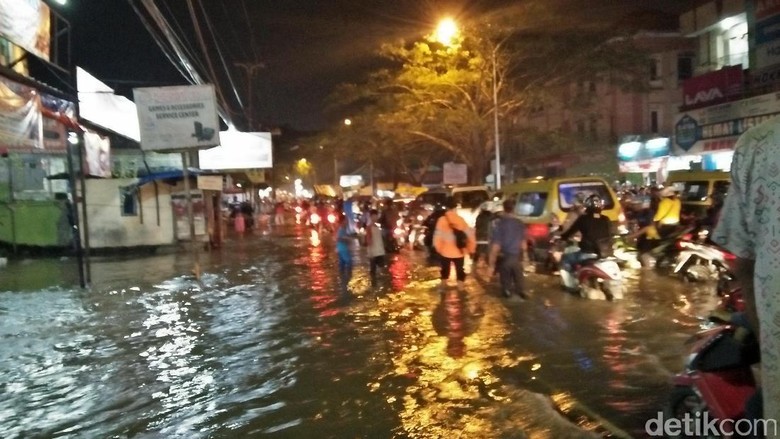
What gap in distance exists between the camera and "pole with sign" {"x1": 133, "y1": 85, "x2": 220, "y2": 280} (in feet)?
50.7

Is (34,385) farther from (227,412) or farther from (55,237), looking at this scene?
(55,237)

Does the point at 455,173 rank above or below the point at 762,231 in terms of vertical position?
above

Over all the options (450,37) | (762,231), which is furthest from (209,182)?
(762,231)

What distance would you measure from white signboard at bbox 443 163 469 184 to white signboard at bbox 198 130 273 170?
8441mm

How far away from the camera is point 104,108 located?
24.2 m

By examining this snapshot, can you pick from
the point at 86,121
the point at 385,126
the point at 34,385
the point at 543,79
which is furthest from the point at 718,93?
the point at 34,385

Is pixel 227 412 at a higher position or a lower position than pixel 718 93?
lower

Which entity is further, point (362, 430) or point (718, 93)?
point (718, 93)

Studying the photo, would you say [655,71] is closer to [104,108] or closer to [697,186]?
[697,186]

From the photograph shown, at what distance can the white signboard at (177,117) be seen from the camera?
15.5 meters

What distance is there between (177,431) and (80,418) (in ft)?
3.65

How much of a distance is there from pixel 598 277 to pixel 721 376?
726 centimetres

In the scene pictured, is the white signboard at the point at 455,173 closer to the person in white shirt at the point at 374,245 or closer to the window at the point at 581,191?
the window at the point at 581,191

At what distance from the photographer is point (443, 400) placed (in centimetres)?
670
